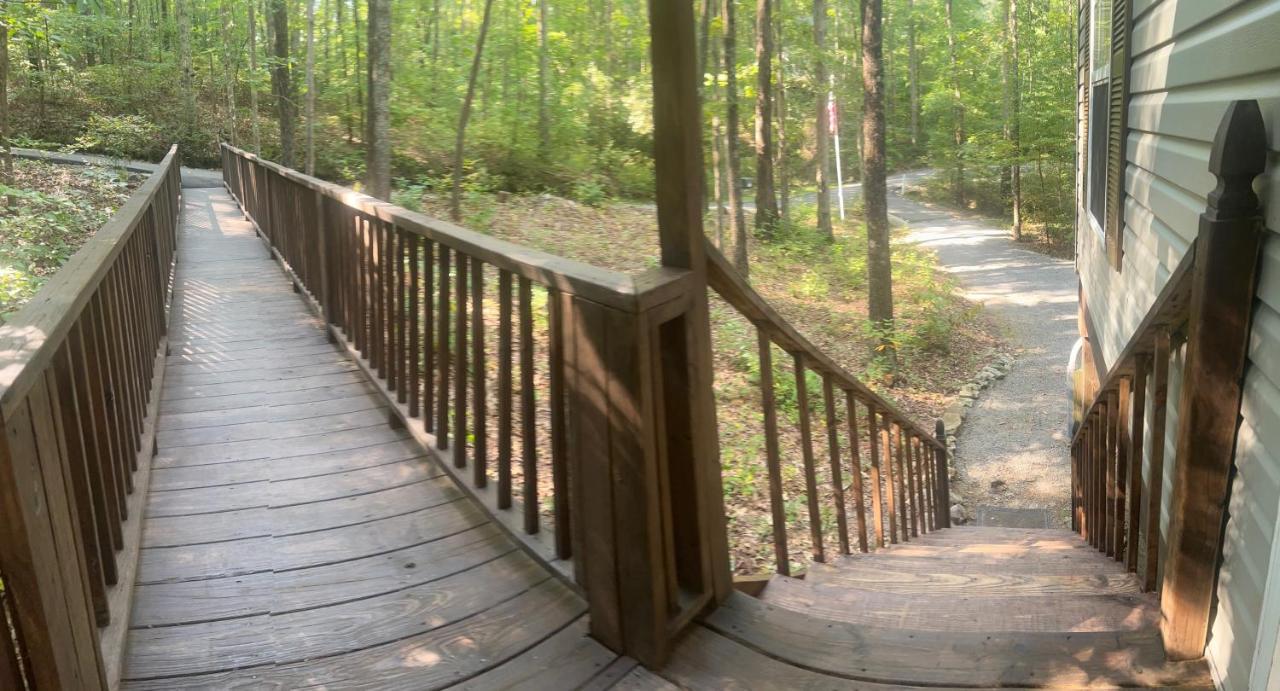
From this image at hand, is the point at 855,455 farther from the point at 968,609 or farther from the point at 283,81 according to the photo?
the point at 283,81

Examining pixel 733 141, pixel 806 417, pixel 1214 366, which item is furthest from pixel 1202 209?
pixel 733 141

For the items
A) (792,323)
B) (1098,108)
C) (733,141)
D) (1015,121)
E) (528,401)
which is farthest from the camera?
(1015,121)

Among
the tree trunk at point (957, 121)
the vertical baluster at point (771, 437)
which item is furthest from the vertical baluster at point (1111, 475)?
the tree trunk at point (957, 121)

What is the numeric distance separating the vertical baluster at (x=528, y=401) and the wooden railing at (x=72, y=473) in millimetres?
1261

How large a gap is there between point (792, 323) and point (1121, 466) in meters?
11.9

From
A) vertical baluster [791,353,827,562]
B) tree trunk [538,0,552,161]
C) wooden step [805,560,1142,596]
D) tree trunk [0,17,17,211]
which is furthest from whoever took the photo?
tree trunk [538,0,552,161]

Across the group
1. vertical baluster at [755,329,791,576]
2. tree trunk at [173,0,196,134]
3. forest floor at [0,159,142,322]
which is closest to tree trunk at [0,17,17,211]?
forest floor at [0,159,142,322]

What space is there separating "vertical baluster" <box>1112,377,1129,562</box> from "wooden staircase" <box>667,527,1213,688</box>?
0.24 metres

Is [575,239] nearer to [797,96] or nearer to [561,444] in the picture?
[561,444]

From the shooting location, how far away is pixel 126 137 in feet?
81.7

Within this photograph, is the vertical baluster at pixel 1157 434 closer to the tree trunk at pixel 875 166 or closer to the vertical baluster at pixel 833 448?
the vertical baluster at pixel 833 448

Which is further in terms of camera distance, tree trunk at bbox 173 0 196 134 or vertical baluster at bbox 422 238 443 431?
tree trunk at bbox 173 0 196 134

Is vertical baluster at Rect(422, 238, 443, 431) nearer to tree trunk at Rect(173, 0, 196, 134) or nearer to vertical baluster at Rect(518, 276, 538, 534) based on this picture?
vertical baluster at Rect(518, 276, 538, 534)

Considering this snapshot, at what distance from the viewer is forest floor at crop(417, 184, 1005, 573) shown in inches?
344
